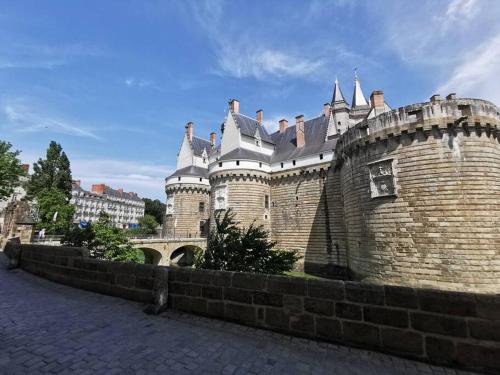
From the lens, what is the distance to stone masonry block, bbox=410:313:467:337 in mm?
3039

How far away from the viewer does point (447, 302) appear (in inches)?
122

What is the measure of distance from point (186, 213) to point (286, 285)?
94.4ft

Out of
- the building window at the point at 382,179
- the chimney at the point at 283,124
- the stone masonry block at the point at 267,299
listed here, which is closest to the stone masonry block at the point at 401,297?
the stone masonry block at the point at 267,299

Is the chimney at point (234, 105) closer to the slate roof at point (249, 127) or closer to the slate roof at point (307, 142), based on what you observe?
the slate roof at point (249, 127)

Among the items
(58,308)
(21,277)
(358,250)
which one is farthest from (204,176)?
(58,308)

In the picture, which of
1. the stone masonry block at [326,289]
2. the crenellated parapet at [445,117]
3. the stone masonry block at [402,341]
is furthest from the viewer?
the crenellated parapet at [445,117]

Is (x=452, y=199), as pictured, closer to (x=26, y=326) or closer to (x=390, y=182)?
(x=390, y=182)

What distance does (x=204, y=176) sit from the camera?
32781mm

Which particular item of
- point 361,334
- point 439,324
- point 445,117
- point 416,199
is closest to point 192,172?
point 416,199

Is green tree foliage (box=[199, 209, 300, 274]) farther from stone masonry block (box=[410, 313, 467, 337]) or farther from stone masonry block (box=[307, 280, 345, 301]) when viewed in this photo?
stone masonry block (box=[410, 313, 467, 337])

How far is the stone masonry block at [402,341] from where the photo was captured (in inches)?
126

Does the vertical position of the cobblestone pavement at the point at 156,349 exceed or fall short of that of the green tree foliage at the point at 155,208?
it falls short

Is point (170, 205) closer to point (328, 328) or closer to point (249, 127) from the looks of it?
point (249, 127)

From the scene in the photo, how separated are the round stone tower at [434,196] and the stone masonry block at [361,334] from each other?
1034cm
